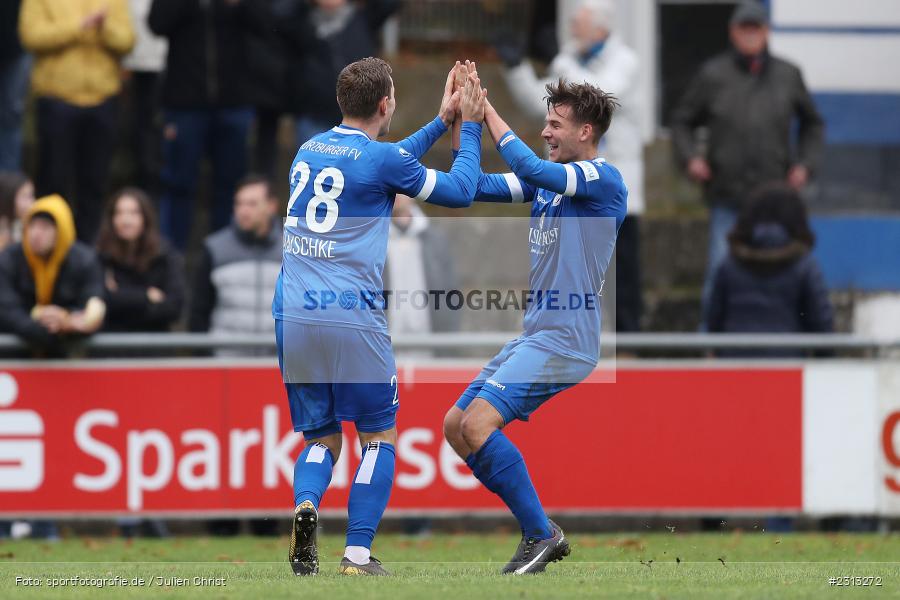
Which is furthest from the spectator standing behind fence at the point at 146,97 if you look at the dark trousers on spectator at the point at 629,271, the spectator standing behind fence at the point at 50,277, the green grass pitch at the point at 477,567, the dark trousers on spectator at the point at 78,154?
the dark trousers on spectator at the point at 629,271

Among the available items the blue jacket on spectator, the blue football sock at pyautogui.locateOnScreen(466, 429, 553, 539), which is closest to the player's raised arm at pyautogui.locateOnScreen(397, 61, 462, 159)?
the blue football sock at pyautogui.locateOnScreen(466, 429, 553, 539)

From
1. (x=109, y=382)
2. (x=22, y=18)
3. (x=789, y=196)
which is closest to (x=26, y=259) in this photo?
(x=109, y=382)

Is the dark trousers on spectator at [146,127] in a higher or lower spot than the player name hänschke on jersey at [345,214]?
higher

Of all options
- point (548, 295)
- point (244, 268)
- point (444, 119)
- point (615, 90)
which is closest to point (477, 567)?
point (548, 295)

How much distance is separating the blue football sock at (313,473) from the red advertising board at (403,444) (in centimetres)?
319

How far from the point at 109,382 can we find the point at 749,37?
5.49 meters

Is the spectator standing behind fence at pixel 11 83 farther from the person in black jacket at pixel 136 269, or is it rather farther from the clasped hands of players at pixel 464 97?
the clasped hands of players at pixel 464 97

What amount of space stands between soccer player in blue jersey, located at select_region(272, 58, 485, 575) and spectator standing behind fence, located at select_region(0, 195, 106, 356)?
3.59 metres

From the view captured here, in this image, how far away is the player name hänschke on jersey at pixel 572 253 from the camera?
8.16m

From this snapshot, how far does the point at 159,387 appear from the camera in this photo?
11.1m

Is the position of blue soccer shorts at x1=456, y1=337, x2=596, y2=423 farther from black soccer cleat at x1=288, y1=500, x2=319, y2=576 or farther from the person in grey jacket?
the person in grey jacket

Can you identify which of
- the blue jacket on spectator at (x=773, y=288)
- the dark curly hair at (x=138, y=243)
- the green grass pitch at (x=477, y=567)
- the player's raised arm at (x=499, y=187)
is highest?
the player's raised arm at (x=499, y=187)

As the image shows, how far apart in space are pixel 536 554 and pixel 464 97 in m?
2.23

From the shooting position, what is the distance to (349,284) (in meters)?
7.73
